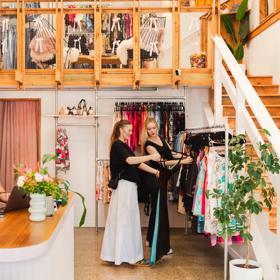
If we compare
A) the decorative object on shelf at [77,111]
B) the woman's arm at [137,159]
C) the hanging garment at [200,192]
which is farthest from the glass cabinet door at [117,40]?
the hanging garment at [200,192]

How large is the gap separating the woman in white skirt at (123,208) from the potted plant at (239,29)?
12.0ft

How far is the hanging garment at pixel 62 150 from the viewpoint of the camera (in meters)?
6.79

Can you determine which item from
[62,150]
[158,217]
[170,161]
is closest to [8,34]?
[62,150]

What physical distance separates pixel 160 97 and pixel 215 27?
4.89ft

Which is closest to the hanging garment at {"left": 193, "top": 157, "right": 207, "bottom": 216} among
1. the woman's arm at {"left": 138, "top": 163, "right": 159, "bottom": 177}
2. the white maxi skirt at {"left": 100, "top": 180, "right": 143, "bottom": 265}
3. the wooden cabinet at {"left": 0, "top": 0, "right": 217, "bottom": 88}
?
the woman's arm at {"left": 138, "top": 163, "right": 159, "bottom": 177}

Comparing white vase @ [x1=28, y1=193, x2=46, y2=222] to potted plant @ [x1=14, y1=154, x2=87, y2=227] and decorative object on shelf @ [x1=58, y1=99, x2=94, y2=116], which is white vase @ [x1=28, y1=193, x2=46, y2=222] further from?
decorative object on shelf @ [x1=58, y1=99, x2=94, y2=116]

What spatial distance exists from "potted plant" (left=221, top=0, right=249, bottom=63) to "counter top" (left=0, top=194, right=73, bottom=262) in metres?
5.54

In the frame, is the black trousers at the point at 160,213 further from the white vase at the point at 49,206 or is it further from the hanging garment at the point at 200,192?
the white vase at the point at 49,206

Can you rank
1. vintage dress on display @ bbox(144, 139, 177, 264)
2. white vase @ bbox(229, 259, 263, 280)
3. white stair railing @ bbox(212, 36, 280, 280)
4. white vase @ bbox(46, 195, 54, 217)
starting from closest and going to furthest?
1. white vase @ bbox(46, 195, 54, 217)
2. white vase @ bbox(229, 259, 263, 280)
3. white stair railing @ bbox(212, 36, 280, 280)
4. vintage dress on display @ bbox(144, 139, 177, 264)

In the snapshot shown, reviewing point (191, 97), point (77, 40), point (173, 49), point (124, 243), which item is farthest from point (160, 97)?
point (124, 243)

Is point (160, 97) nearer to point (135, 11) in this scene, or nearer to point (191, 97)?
point (191, 97)

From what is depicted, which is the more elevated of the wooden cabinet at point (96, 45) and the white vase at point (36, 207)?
the wooden cabinet at point (96, 45)

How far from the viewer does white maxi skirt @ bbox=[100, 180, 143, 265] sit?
194 inches

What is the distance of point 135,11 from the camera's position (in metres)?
6.16
